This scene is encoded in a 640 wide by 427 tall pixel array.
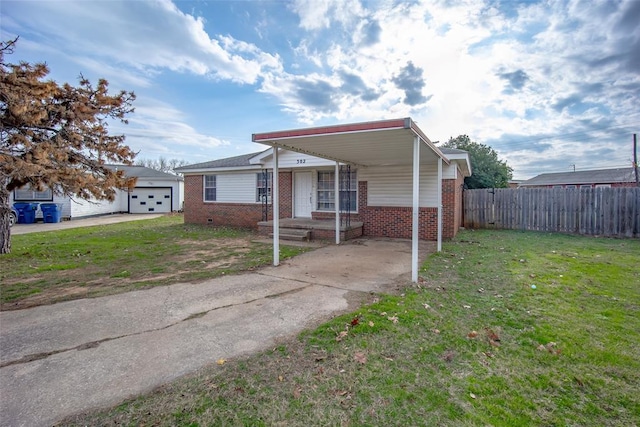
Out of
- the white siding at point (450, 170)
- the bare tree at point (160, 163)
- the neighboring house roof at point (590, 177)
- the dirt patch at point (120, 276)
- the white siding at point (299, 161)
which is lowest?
the dirt patch at point (120, 276)

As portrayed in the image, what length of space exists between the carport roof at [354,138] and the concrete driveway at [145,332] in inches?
104

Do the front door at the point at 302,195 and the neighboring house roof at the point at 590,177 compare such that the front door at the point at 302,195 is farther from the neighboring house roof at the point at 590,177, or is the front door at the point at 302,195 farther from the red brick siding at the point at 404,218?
the neighboring house roof at the point at 590,177

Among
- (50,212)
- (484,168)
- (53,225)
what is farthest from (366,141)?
(50,212)

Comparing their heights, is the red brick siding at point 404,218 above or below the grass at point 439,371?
above

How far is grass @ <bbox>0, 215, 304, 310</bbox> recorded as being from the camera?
5.34m

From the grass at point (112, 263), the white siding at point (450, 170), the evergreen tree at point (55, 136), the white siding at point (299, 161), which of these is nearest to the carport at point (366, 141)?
the grass at point (112, 263)

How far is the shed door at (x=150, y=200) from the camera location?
80.3 feet

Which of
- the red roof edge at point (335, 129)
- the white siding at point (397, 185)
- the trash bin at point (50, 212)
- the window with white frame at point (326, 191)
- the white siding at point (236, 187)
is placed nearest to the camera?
the red roof edge at point (335, 129)

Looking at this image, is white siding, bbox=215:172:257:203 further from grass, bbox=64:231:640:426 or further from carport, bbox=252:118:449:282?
grass, bbox=64:231:640:426

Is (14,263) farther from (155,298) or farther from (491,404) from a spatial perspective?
(491,404)

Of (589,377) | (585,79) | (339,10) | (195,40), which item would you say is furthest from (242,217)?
(585,79)

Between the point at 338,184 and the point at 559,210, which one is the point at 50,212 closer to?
the point at 338,184

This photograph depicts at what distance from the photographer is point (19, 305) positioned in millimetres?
4586

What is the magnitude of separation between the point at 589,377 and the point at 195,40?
11412 mm
